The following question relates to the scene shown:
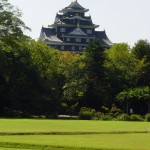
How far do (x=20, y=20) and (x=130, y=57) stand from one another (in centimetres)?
1677

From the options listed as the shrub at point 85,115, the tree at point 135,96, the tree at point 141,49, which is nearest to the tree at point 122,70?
the tree at point 135,96

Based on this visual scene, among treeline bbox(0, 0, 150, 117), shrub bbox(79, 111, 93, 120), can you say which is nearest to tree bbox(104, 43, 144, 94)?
treeline bbox(0, 0, 150, 117)

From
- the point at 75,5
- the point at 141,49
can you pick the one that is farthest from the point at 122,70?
the point at 75,5

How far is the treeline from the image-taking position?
44844 mm

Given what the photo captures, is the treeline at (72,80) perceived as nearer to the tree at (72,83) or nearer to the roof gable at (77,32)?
the tree at (72,83)

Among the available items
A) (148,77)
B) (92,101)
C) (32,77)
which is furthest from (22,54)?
(148,77)

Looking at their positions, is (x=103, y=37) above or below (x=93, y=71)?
above

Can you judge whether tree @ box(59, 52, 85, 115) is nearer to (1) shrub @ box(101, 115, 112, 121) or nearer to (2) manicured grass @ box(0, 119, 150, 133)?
(1) shrub @ box(101, 115, 112, 121)

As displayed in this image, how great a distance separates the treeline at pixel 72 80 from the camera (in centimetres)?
4484

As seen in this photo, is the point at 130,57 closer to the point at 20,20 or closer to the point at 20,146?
the point at 20,20

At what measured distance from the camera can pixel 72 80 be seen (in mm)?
49438

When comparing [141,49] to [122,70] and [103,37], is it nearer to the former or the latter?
[122,70]

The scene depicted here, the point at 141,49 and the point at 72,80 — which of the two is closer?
Result: the point at 72,80

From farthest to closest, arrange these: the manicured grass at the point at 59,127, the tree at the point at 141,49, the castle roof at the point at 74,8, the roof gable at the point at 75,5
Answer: the roof gable at the point at 75,5 < the castle roof at the point at 74,8 < the tree at the point at 141,49 < the manicured grass at the point at 59,127
